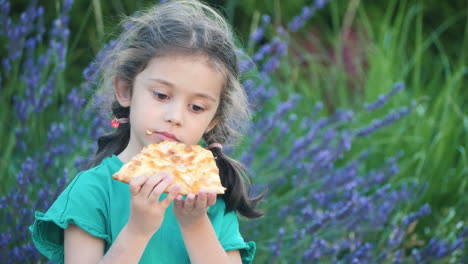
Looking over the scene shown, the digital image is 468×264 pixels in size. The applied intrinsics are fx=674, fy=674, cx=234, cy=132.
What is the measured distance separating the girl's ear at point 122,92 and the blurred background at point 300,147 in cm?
43

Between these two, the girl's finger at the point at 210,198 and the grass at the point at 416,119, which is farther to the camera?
the grass at the point at 416,119

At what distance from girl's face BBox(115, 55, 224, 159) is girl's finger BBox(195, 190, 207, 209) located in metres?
0.21

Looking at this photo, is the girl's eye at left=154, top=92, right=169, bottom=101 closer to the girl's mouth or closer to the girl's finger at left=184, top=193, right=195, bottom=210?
the girl's mouth

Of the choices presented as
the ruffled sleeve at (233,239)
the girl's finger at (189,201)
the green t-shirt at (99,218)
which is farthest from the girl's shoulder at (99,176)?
the ruffled sleeve at (233,239)

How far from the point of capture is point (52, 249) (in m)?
1.95

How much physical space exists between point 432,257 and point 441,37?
3245 millimetres

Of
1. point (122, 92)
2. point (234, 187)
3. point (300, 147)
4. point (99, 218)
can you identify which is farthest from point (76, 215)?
point (300, 147)

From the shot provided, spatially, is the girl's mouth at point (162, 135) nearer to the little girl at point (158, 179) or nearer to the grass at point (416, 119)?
the little girl at point (158, 179)

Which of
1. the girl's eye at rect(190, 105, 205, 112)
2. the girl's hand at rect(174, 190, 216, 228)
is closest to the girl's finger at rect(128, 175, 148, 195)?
the girl's hand at rect(174, 190, 216, 228)

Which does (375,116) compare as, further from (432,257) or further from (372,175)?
(432,257)

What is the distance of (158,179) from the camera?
1.72m

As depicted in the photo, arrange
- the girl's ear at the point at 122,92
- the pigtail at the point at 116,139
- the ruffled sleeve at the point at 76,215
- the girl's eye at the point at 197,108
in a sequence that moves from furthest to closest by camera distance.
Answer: the pigtail at the point at 116,139
the girl's ear at the point at 122,92
the girl's eye at the point at 197,108
the ruffled sleeve at the point at 76,215

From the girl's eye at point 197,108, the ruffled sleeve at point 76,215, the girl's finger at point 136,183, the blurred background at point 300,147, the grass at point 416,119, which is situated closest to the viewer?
the girl's finger at point 136,183

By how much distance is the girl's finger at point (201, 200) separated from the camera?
5.79 ft
